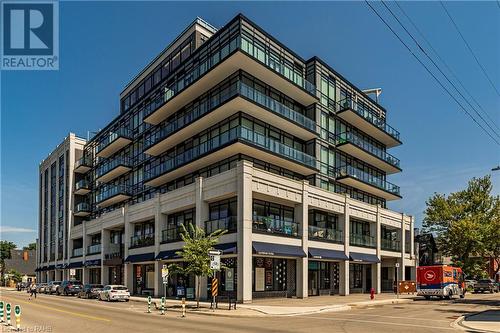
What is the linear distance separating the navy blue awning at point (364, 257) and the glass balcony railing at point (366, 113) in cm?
1491

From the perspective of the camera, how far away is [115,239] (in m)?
59.1

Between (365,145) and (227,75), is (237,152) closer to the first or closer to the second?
(227,75)

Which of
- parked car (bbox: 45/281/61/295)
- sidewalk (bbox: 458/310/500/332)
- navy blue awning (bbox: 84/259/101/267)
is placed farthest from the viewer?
parked car (bbox: 45/281/61/295)

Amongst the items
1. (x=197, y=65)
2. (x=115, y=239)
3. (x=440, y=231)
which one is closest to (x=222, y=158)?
(x=197, y=65)

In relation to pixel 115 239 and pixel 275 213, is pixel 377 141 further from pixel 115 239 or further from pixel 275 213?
pixel 115 239

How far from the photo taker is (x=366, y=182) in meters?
51.5

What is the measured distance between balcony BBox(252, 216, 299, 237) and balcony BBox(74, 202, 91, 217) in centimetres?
4192

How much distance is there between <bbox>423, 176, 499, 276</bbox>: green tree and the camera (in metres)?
60.8

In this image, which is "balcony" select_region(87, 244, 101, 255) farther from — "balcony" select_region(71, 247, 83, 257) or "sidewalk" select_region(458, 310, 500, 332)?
"sidewalk" select_region(458, 310, 500, 332)

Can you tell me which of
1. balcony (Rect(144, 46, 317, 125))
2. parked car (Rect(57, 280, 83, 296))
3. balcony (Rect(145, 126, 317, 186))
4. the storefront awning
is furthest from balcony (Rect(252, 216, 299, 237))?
parked car (Rect(57, 280, 83, 296))

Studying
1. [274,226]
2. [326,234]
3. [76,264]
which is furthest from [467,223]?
[76,264]

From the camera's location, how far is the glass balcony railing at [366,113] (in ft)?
166

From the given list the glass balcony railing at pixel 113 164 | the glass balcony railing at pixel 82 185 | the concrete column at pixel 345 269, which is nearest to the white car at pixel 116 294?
the concrete column at pixel 345 269

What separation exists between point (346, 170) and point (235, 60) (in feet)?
59.8
